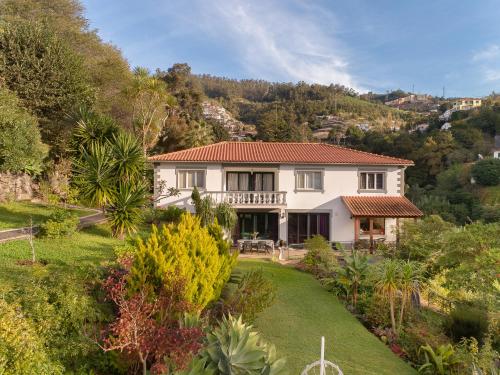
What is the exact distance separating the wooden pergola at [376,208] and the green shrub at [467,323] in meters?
12.3

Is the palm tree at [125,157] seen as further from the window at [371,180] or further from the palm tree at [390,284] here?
the window at [371,180]

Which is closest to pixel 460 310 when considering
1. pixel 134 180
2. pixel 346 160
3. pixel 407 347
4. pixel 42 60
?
pixel 407 347

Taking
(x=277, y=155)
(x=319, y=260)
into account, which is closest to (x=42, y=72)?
(x=277, y=155)

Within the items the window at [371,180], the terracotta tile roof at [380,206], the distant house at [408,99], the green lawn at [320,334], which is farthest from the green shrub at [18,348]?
the distant house at [408,99]

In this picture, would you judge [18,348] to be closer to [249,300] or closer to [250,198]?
[249,300]

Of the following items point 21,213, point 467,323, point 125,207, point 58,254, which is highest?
point 125,207

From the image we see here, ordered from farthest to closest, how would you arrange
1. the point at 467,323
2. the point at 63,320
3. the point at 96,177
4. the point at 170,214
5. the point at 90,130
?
the point at 170,214 → the point at 90,130 → the point at 96,177 → the point at 467,323 → the point at 63,320

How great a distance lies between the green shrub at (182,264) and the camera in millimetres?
7757

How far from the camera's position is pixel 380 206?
24094 millimetres

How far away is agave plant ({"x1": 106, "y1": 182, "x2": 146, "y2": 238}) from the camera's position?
49.3 ft

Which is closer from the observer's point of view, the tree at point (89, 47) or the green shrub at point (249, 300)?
the green shrub at point (249, 300)

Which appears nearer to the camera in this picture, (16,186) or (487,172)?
(16,186)

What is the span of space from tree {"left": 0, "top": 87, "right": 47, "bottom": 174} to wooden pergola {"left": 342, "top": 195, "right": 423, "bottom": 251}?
1925 cm

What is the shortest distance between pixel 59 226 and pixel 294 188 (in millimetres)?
15311
